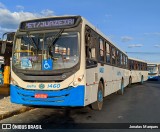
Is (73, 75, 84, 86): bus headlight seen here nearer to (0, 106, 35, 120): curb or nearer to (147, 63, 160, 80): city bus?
(0, 106, 35, 120): curb

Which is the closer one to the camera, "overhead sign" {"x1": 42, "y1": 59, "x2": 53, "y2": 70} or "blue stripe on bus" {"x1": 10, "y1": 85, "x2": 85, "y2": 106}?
"blue stripe on bus" {"x1": 10, "y1": 85, "x2": 85, "y2": 106}

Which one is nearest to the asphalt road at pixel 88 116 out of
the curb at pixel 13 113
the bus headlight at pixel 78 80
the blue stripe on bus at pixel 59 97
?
the curb at pixel 13 113

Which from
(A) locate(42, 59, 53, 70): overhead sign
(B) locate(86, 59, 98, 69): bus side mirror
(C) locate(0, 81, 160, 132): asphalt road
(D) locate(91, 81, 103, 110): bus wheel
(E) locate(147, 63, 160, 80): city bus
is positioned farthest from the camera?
(E) locate(147, 63, 160, 80): city bus

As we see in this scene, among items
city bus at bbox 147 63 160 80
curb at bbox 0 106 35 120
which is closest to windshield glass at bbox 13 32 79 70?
curb at bbox 0 106 35 120

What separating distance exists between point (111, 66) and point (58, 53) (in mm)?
5229

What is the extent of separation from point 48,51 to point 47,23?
3.33 ft

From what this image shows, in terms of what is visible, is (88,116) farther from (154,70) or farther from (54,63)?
(154,70)

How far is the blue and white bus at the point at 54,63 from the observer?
9016 mm

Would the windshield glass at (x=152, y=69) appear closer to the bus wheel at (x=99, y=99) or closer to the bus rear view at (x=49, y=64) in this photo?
the bus wheel at (x=99, y=99)

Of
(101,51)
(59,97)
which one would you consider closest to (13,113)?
(59,97)

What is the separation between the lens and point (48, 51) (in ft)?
30.8

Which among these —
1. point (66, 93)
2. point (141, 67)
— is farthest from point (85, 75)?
point (141, 67)

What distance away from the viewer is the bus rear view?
9000 mm

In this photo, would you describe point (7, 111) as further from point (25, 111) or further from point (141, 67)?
point (141, 67)
